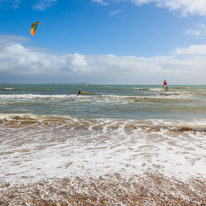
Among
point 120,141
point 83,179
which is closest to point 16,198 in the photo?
point 83,179

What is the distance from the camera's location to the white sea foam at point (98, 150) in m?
4.33

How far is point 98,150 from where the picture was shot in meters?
6.01

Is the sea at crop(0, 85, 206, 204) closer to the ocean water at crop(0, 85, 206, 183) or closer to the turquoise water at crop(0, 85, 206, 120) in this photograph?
the ocean water at crop(0, 85, 206, 183)

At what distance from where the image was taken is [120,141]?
7148 millimetres

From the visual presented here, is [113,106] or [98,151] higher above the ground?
[113,106]

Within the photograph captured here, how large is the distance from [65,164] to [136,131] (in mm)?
4777

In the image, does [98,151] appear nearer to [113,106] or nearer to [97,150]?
[97,150]

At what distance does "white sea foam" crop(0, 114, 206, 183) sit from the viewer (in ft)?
14.2

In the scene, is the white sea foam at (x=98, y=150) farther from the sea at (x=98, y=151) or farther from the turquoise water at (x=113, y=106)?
the turquoise water at (x=113, y=106)

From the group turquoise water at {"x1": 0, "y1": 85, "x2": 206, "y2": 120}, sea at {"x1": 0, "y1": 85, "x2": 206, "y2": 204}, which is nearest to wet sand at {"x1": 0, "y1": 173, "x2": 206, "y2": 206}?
sea at {"x1": 0, "y1": 85, "x2": 206, "y2": 204}

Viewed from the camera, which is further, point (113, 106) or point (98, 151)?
point (113, 106)

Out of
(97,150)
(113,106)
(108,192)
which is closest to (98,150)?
(97,150)

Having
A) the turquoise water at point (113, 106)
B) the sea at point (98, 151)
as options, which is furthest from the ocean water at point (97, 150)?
the turquoise water at point (113, 106)

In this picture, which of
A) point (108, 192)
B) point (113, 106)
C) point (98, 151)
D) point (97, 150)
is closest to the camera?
point (108, 192)
